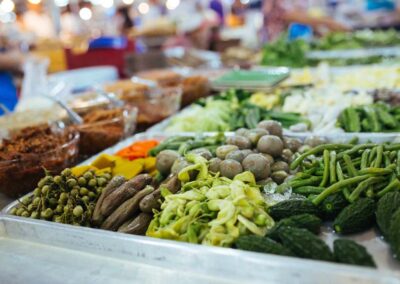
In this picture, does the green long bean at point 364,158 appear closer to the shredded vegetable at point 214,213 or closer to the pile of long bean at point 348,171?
the pile of long bean at point 348,171

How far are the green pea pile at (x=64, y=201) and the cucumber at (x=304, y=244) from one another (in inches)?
35.8

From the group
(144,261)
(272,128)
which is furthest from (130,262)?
(272,128)

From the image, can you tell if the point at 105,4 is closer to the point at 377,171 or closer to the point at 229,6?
the point at 229,6

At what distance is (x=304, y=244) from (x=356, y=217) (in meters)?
0.33

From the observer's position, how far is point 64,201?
1.81 m

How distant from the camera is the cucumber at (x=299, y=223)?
1.49 metres

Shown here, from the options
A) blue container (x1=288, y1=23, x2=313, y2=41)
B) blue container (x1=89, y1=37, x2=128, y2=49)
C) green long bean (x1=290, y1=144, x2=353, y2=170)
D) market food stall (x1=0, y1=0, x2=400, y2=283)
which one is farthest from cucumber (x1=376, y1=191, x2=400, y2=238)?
blue container (x1=89, y1=37, x2=128, y2=49)

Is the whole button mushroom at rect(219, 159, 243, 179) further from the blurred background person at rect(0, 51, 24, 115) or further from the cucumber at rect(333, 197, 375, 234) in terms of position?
the blurred background person at rect(0, 51, 24, 115)

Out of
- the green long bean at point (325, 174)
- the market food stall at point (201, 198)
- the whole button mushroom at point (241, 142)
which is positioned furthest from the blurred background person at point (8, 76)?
the green long bean at point (325, 174)

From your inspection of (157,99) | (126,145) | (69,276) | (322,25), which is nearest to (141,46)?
(322,25)

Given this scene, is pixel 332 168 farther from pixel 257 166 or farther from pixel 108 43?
pixel 108 43

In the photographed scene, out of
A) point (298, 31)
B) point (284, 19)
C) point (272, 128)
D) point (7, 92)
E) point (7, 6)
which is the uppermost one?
point (7, 6)

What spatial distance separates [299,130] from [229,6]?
16.9 metres

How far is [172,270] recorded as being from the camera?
1.43 metres
